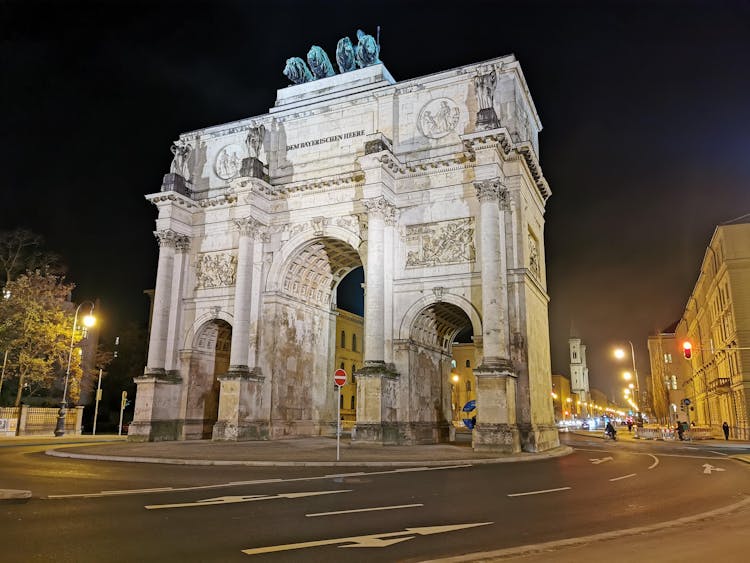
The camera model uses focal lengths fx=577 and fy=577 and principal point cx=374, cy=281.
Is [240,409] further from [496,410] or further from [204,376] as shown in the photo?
[496,410]

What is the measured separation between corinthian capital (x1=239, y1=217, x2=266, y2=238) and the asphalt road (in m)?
A: 15.7

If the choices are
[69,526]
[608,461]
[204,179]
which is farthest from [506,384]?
[204,179]

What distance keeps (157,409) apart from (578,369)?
153804mm

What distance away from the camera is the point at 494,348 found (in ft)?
75.4

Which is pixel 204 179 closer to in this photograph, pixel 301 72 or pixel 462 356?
pixel 301 72

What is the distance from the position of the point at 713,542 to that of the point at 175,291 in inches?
1151

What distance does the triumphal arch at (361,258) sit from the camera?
80.6ft

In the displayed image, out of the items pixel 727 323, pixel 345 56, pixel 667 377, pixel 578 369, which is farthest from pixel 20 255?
pixel 578 369

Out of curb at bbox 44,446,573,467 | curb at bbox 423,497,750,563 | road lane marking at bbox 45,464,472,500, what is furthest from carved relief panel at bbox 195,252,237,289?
curb at bbox 423,497,750,563

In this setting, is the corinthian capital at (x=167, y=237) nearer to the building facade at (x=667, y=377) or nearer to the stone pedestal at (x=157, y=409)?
the stone pedestal at (x=157, y=409)

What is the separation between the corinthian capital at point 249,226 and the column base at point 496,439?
15.1 metres

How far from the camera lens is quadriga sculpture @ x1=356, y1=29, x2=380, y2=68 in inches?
1247

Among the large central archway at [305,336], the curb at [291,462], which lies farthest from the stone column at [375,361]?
the curb at [291,462]

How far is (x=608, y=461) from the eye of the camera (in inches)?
773
